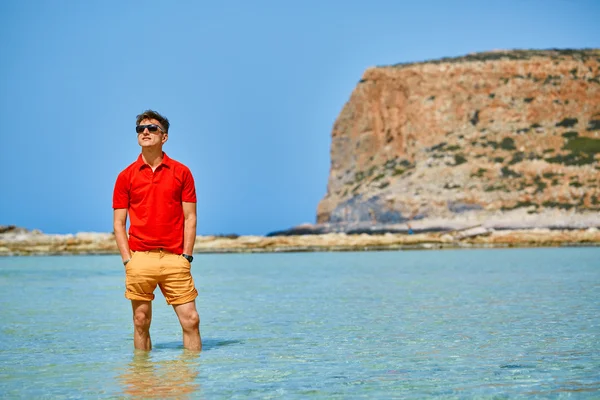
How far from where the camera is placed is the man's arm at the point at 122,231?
7.37 m

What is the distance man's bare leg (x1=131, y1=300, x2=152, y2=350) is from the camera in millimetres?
7582

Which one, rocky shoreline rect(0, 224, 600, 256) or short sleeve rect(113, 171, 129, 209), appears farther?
rocky shoreline rect(0, 224, 600, 256)

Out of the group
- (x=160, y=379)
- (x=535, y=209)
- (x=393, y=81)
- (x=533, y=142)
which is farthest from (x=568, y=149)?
(x=160, y=379)

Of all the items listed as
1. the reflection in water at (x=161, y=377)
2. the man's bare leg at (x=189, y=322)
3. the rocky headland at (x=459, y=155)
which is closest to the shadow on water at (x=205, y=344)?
the man's bare leg at (x=189, y=322)

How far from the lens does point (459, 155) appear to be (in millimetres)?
80812

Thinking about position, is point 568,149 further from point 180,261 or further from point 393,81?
point 180,261

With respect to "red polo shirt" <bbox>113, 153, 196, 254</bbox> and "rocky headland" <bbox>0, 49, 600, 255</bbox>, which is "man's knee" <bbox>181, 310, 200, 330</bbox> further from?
"rocky headland" <bbox>0, 49, 600, 255</bbox>

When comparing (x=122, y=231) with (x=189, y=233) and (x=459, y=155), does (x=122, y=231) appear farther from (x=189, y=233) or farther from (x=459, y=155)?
(x=459, y=155)

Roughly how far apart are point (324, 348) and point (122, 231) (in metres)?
2.35

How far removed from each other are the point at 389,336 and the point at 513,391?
3309 millimetres

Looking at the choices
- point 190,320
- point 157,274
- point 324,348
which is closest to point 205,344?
point 324,348

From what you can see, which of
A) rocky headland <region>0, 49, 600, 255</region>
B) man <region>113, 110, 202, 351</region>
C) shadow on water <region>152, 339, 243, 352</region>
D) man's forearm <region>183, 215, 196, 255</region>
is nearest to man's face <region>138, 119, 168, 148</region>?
man <region>113, 110, 202, 351</region>

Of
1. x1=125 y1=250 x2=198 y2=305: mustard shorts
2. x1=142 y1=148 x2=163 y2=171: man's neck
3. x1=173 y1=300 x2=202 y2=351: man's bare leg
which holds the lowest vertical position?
x1=173 y1=300 x2=202 y2=351: man's bare leg

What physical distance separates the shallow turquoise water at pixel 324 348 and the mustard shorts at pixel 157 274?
62 cm
